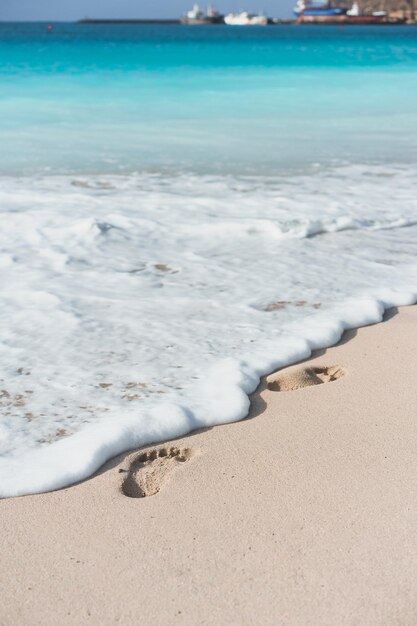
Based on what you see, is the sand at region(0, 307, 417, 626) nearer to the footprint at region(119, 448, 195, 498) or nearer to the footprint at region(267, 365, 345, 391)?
the footprint at region(119, 448, 195, 498)

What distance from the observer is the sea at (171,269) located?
245cm

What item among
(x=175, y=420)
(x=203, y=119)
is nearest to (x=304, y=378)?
(x=175, y=420)

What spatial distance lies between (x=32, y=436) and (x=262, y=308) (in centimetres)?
132

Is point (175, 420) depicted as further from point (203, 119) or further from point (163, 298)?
point (203, 119)

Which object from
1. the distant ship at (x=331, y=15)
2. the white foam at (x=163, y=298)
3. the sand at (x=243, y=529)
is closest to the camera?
the sand at (x=243, y=529)

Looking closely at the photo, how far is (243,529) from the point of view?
1872 millimetres

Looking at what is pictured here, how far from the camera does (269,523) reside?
1.89 meters

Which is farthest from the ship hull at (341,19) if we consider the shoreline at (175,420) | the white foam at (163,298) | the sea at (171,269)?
the shoreline at (175,420)

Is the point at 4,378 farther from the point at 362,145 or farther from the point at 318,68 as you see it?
the point at 318,68

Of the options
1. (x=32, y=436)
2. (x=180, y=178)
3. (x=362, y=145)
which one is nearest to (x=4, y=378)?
(x=32, y=436)

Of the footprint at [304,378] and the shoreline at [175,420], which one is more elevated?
the shoreline at [175,420]

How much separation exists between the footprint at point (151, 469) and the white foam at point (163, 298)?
6 centimetres

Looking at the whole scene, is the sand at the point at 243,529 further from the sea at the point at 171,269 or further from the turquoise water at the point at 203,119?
the turquoise water at the point at 203,119

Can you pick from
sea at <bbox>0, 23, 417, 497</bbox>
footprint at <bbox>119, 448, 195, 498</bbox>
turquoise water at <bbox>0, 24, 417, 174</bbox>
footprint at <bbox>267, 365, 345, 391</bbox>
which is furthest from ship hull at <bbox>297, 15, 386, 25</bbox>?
footprint at <bbox>119, 448, 195, 498</bbox>
